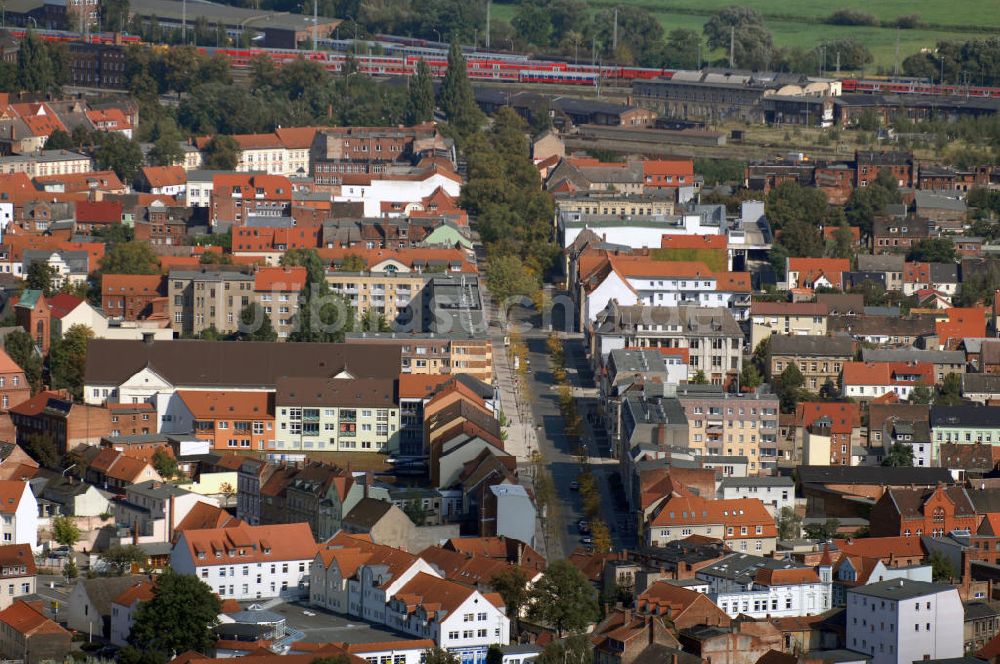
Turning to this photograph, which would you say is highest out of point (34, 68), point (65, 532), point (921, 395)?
point (34, 68)

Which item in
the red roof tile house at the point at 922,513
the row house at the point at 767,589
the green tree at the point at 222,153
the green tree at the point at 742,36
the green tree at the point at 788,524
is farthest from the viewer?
the green tree at the point at 742,36

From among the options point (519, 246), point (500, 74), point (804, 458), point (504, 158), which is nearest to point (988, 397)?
point (804, 458)

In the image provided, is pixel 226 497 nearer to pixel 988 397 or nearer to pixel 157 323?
pixel 157 323

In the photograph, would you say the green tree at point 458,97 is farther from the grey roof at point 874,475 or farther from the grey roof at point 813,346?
the grey roof at point 874,475

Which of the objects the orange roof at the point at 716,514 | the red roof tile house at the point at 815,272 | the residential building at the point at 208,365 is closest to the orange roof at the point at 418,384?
the residential building at the point at 208,365

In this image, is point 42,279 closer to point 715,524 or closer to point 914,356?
point 914,356

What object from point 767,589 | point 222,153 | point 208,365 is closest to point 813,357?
point 208,365

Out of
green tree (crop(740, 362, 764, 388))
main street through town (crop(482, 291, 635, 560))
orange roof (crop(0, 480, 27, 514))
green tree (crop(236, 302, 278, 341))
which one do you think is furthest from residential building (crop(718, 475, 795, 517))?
green tree (crop(236, 302, 278, 341))

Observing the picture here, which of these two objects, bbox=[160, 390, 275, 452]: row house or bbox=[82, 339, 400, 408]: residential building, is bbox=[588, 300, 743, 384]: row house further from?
bbox=[160, 390, 275, 452]: row house
